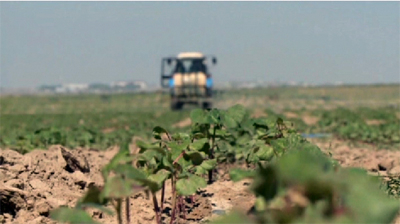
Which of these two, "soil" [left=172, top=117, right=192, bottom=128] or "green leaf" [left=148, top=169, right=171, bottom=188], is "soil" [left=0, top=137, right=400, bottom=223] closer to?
"green leaf" [left=148, top=169, right=171, bottom=188]

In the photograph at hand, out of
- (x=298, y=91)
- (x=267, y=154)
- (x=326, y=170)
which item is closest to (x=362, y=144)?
(x=267, y=154)

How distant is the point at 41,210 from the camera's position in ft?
21.3

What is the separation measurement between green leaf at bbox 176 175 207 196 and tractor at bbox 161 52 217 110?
2742cm

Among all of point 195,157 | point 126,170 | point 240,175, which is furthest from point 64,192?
point 240,175

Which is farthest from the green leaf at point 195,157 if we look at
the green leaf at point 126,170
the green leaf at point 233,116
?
the green leaf at point 233,116

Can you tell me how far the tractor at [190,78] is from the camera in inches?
A: 1313

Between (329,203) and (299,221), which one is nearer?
(299,221)

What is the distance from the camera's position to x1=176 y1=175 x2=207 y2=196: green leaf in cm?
554

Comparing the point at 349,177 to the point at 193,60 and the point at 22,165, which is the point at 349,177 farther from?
the point at 193,60

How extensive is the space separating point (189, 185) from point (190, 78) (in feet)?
92.3

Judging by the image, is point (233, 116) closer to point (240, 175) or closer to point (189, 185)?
point (189, 185)

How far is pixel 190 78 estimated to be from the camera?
33.6 metres

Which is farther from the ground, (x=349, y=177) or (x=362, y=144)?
(x=349, y=177)

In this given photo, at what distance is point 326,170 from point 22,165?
5.79 m
